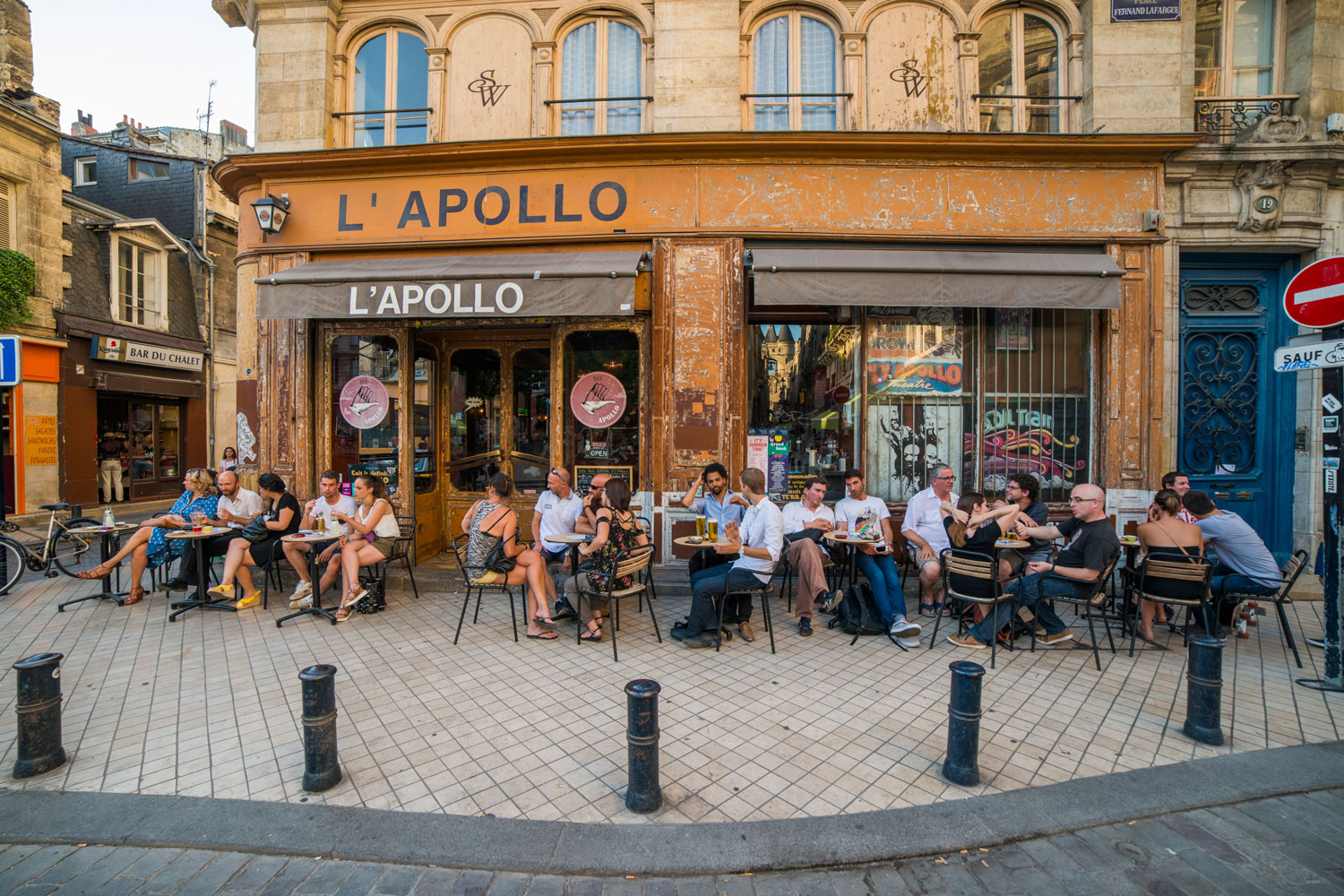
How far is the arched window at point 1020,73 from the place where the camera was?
24.6 ft

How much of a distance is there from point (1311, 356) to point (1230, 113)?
4987 millimetres

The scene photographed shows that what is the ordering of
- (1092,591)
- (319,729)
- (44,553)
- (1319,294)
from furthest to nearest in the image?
(44,553) < (1092,591) < (1319,294) < (319,729)

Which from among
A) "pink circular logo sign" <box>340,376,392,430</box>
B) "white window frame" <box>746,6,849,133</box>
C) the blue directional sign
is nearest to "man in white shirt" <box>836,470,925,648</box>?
"white window frame" <box>746,6,849,133</box>

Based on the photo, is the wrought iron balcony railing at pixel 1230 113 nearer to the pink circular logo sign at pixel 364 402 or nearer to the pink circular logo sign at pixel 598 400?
the pink circular logo sign at pixel 598 400

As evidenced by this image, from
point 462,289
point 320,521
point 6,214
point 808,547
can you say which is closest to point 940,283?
point 808,547

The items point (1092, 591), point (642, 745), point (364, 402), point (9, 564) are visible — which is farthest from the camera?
point (364, 402)

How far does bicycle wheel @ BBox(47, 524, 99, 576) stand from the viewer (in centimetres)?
753

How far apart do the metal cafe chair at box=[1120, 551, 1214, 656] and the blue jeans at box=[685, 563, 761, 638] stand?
319 centimetres

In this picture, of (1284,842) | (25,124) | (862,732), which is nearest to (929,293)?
(862,732)

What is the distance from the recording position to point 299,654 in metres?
5.07

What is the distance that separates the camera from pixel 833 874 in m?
2.62

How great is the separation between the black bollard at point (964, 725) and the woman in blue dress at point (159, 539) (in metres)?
7.61

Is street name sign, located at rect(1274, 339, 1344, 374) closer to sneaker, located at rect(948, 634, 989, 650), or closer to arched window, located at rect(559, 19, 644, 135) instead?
sneaker, located at rect(948, 634, 989, 650)

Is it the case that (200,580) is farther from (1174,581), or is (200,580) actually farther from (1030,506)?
(1174,581)
